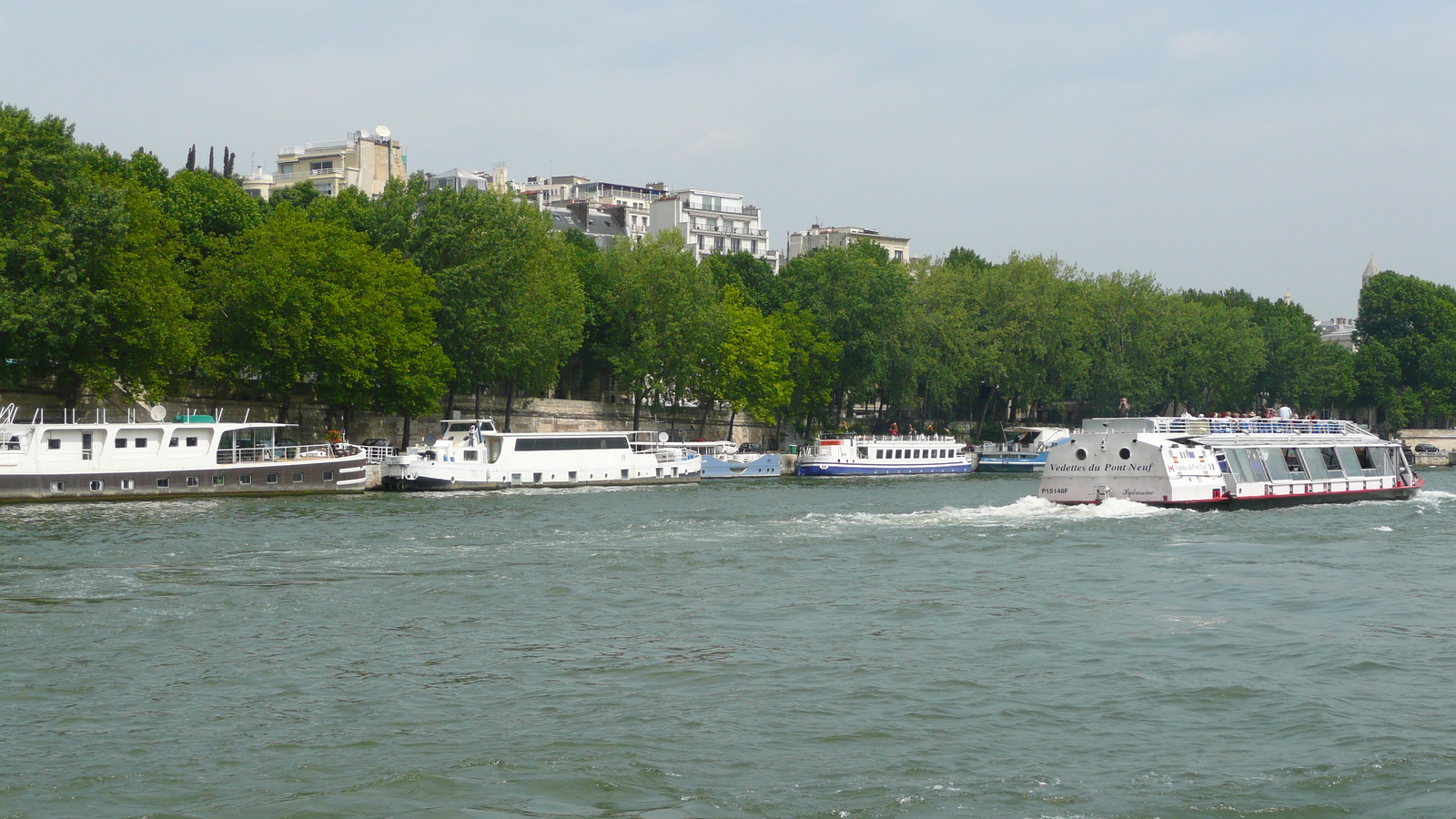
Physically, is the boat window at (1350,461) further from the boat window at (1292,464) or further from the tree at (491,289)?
the tree at (491,289)

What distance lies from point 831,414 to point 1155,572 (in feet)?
228

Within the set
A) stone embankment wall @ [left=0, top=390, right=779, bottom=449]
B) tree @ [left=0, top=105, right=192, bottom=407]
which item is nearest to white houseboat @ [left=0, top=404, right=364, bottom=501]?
stone embankment wall @ [left=0, top=390, right=779, bottom=449]

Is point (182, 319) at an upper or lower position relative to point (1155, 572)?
upper

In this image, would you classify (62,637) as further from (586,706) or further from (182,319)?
(182,319)

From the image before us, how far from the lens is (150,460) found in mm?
48000

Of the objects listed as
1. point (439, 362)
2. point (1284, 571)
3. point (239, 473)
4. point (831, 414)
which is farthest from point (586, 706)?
point (831, 414)

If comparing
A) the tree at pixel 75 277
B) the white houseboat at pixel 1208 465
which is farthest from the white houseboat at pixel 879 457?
the tree at pixel 75 277

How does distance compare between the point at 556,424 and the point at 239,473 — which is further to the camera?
the point at 556,424

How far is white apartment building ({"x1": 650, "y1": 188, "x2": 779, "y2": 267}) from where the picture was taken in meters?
134

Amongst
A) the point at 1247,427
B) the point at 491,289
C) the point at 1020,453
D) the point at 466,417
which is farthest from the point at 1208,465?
the point at 1020,453

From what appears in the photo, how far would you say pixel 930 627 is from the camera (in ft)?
69.1

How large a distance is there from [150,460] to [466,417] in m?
26.0

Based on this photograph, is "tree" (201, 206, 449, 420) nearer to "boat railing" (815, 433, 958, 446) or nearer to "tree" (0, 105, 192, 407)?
"tree" (0, 105, 192, 407)

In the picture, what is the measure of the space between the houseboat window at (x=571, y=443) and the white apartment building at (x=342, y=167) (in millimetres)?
58427
